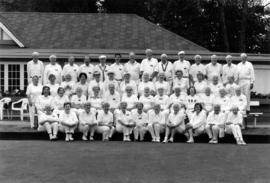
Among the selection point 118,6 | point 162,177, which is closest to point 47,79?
point 162,177

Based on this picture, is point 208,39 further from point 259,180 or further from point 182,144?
Answer: point 259,180

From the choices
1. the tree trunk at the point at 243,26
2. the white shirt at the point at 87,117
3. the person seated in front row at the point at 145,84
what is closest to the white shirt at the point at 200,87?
the person seated in front row at the point at 145,84

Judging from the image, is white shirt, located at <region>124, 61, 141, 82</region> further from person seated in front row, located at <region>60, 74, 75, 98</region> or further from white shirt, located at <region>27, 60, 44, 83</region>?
white shirt, located at <region>27, 60, 44, 83</region>

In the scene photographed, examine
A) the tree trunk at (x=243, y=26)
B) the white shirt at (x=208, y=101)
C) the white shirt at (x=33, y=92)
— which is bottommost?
the white shirt at (x=208, y=101)

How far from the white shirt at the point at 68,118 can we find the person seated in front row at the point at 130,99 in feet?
5.08

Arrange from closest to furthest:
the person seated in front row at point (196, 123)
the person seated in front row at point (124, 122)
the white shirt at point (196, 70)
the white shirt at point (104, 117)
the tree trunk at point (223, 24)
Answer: the person seated in front row at point (196, 123), the person seated in front row at point (124, 122), the white shirt at point (104, 117), the white shirt at point (196, 70), the tree trunk at point (223, 24)

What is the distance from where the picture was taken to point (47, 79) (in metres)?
14.6

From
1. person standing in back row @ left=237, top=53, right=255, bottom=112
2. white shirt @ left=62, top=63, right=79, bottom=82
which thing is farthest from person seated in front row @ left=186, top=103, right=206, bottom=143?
white shirt @ left=62, top=63, right=79, bottom=82

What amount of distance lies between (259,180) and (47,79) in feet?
26.6

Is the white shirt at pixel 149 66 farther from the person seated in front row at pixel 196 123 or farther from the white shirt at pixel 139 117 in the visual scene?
the person seated in front row at pixel 196 123

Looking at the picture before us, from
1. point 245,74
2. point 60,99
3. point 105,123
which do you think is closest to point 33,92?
point 60,99

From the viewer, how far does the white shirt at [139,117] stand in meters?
12.8

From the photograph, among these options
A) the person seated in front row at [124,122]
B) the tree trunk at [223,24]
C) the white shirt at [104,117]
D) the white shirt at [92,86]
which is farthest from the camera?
the tree trunk at [223,24]

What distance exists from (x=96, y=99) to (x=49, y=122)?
5.22 ft
